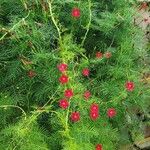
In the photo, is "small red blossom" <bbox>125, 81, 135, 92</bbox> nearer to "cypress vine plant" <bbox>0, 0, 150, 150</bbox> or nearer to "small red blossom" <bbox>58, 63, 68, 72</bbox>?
"cypress vine plant" <bbox>0, 0, 150, 150</bbox>

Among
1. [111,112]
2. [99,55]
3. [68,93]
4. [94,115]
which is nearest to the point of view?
[68,93]

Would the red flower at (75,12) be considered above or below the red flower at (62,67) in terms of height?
above

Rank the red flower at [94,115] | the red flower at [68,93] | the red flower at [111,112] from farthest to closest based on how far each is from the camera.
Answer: the red flower at [111,112]
the red flower at [94,115]
the red flower at [68,93]

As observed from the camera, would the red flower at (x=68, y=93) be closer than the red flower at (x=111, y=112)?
Yes

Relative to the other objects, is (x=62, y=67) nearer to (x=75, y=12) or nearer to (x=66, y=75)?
(x=66, y=75)

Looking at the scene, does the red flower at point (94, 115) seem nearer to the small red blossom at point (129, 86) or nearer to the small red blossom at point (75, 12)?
the small red blossom at point (129, 86)

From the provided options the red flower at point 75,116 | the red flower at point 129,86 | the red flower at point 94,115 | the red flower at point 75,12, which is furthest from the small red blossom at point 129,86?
the red flower at point 75,12

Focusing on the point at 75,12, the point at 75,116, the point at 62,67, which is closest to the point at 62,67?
the point at 62,67

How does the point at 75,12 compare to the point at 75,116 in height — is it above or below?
above
